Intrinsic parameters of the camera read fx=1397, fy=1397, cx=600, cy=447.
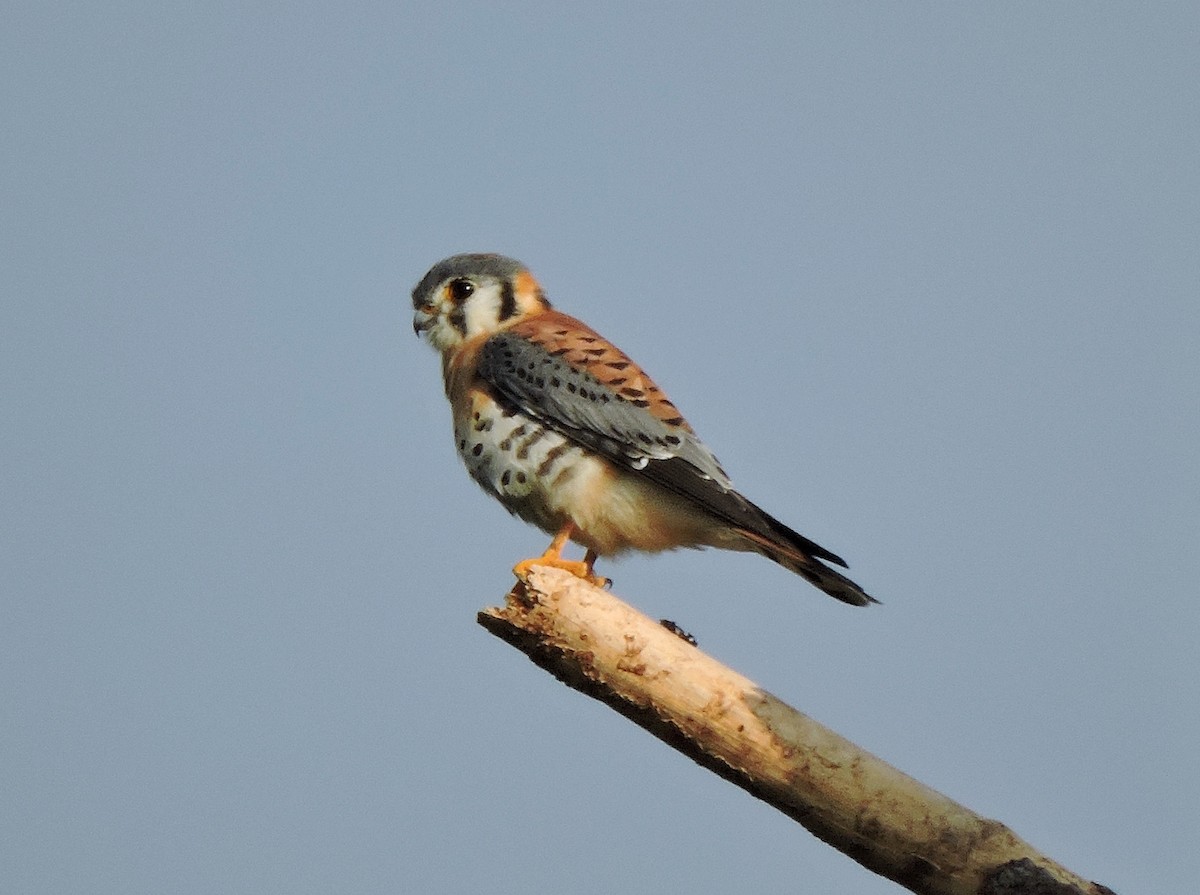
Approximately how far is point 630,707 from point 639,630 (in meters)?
0.18

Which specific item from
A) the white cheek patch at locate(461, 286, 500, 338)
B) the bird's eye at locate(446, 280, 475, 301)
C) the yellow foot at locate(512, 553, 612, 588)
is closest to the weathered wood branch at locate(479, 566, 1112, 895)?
the yellow foot at locate(512, 553, 612, 588)

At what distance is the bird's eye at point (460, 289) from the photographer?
17.0 ft

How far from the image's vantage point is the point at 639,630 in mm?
3363

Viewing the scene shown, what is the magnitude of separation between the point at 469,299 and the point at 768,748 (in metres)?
2.50

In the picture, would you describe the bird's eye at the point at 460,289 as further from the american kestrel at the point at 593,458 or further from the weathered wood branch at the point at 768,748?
the weathered wood branch at the point at 768,748

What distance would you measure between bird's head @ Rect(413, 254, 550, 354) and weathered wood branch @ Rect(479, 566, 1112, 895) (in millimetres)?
1836

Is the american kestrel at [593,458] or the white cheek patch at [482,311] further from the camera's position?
the white cheek patch at [482,311]

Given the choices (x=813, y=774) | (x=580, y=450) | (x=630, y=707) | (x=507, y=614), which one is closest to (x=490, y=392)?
(x=580, y=450)

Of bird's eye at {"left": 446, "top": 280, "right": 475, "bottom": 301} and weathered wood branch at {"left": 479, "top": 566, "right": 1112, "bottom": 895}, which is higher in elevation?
bird's eye at {"left": 446, "top": 280, "right": 475, "bottom": 301}

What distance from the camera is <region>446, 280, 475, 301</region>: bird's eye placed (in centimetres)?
518

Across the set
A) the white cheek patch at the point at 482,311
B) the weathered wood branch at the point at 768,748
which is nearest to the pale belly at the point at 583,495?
the white cheek patch at the point at 482,311

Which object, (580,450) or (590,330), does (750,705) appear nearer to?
(580,450)

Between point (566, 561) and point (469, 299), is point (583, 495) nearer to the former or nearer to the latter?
point (566, 561)

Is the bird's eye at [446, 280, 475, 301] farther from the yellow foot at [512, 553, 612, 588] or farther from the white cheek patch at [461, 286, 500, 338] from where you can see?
the yellow foot at [512, 553, 612, 588]
